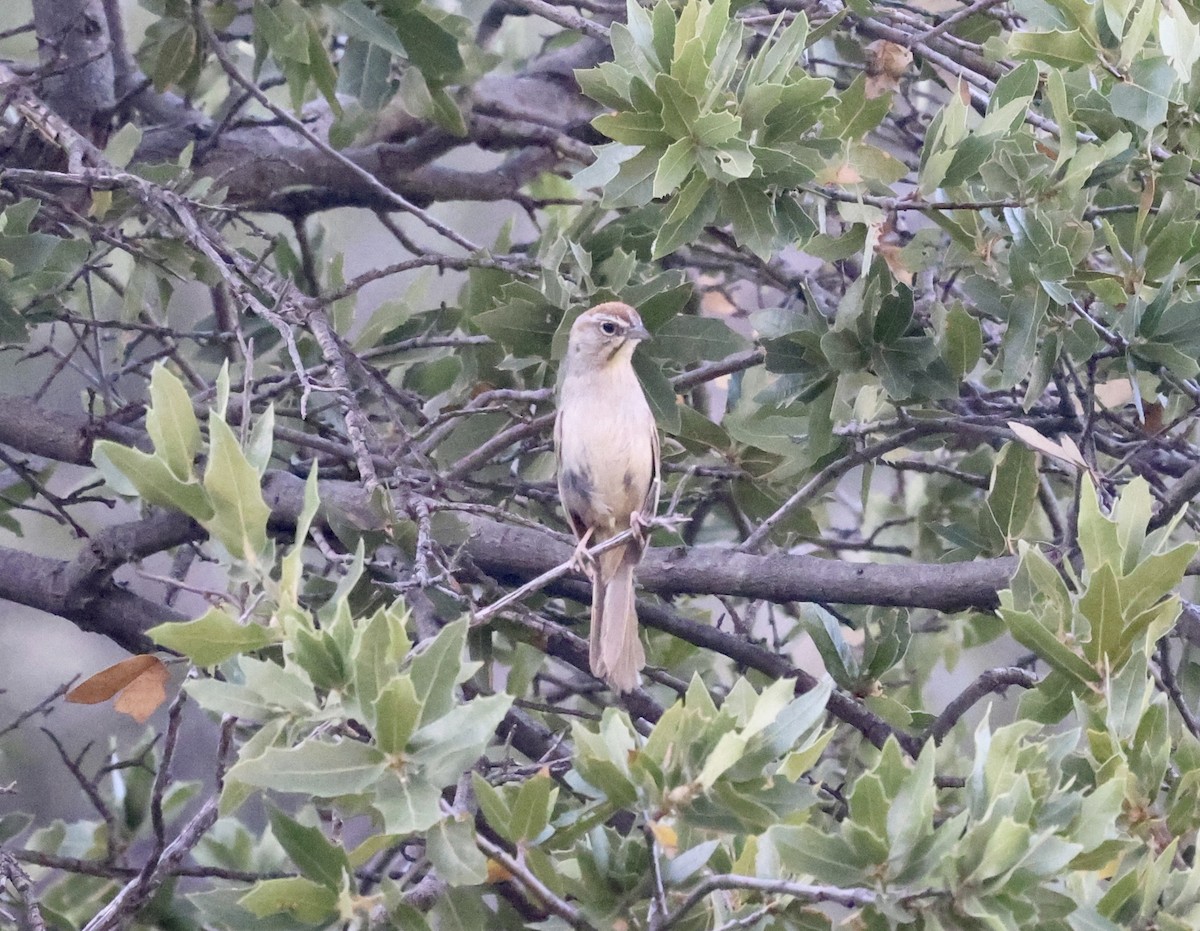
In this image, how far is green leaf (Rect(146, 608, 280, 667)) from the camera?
198cm

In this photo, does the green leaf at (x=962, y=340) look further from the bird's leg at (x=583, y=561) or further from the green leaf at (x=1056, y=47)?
the bird's leg at (x=583, y=561)

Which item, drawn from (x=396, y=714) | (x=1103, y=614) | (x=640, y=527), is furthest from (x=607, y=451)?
(x=396, y=714)

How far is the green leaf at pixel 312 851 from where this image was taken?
6.51 ft

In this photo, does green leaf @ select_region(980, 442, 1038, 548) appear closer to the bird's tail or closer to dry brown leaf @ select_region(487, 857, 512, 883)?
the bird's tail

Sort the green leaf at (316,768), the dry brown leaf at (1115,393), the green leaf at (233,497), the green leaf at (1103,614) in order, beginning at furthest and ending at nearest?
the dry brown leaf at (1115,393) → the green leaf at (1103,614) → the green leaf at (233,497) → the green leaf at (316,768)

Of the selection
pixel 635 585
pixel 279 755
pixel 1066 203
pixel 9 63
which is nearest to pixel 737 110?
pixel 1066 203

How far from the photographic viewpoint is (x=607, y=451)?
404 cm

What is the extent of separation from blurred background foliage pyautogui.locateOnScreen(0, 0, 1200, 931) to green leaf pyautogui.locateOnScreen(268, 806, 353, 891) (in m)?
0.02

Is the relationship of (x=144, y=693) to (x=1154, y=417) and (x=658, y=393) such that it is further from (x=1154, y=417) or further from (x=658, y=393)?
(x=1154, y=417)

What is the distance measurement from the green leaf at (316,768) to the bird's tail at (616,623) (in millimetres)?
1442

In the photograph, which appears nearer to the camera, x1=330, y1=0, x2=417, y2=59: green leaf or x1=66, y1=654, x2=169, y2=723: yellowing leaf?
x1=66, y1=654, x2=169, y2=723: yellowing leaf

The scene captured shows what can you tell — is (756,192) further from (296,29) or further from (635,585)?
(296,29)

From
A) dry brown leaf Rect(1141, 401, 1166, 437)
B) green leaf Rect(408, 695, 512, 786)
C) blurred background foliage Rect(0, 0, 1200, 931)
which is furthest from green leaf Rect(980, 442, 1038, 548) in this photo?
green leaf Rect(408, 695, 512, 786)

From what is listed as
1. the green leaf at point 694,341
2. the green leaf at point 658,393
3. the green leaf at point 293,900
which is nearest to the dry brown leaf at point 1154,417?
the green leaf at point 694,341
